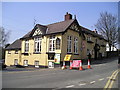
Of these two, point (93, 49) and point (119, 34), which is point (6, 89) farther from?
point (119, 34)

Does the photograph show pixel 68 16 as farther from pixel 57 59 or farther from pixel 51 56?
pixel 57 59

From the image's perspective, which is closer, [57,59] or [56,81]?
[56,81]

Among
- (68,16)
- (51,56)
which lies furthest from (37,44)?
(68,16)

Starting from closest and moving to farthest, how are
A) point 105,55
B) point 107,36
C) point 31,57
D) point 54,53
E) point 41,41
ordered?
point 54,53
point 41,41
point 31,57
point 105,55
point 107,36

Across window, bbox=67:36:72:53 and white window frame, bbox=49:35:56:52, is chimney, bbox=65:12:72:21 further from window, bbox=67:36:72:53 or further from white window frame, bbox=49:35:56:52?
white window frame, bbox=49:35:56:52

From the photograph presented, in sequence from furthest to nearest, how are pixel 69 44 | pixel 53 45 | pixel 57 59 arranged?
pixel 69 44
pixel 53 45
pixel 57 59

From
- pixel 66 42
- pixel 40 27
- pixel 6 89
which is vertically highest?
pixel 40 27

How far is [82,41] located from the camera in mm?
26641

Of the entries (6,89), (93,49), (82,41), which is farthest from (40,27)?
(6,89)

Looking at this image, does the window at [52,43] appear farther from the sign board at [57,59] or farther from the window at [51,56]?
the sign board at [57,59]

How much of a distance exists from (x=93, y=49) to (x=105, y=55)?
11.2 m

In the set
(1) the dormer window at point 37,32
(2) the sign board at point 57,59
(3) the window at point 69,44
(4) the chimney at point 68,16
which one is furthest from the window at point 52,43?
(4) the chimney at point 68,16

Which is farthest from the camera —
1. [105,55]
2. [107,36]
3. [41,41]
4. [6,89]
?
[107,36]

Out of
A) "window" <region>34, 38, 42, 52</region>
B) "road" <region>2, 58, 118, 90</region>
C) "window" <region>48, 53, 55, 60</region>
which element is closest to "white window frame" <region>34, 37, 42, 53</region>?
"window" <region>34, 38, 42, 52</region>
